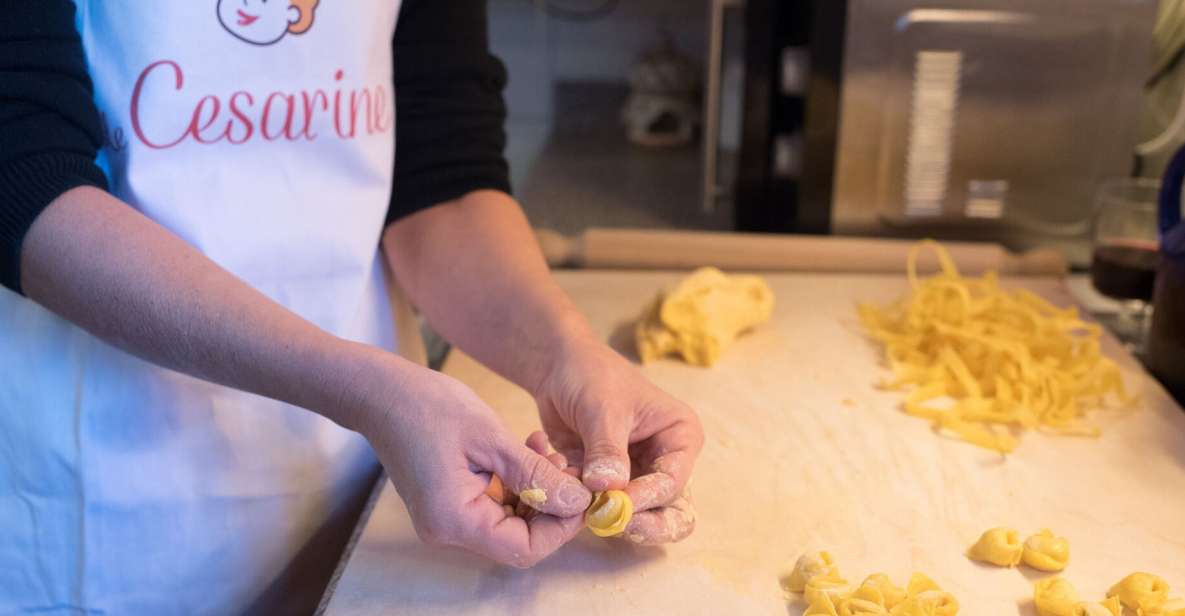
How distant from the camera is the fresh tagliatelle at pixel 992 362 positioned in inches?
39.0

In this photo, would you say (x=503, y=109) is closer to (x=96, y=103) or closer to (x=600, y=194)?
(x=96, y=103)

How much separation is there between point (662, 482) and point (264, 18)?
496mm

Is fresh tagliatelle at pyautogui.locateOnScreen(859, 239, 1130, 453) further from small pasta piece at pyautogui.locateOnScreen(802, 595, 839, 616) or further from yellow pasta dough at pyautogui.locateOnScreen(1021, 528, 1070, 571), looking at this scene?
small pasta piece at pyautogui.locateOnScreen(802, 595, 839, 616)

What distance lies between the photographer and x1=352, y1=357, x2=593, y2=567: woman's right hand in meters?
0.68

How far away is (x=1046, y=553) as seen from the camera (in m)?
0.76

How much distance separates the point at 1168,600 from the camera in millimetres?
709

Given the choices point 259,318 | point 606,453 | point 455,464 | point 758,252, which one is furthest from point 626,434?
point 758,252

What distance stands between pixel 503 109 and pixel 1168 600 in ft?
2.42

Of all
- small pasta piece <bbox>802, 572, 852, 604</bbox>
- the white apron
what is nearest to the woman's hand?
small pasta piece <bbox>802, 572, 852, 604</bbox>

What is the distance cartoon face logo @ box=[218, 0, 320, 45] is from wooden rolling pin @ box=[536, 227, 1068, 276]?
0.60m

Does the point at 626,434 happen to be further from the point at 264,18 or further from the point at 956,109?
the point at 956,109

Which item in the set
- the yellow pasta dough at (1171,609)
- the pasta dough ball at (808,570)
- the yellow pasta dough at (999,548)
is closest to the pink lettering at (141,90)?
the pasta dough ball at (808,570)

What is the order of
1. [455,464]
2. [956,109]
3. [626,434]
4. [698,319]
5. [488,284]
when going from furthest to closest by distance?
[956,109], [698,319], [488,284], [626,434], [455,464]

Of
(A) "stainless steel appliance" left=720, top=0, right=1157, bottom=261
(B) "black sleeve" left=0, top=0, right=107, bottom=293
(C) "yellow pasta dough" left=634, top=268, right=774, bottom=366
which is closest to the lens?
(B) "black sleeve" left=0, top=0, right=107, bottom=293
